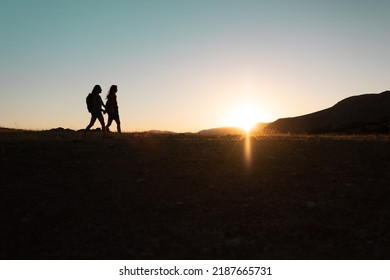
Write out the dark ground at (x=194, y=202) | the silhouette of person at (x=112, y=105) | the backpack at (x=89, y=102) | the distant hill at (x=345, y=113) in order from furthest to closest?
the distant hill at (x=345, y=113)
the silhouette of person at (x=112, y=105)
the backpack at (x=89, y=102)
the dark ground at (x=194, y=202)

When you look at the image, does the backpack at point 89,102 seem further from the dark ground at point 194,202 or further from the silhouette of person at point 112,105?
the dark ground at point 194,202

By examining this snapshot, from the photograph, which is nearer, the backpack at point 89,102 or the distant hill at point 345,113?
the backpack at point 89,102

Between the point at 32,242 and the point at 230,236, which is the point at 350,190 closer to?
the point at 230,236

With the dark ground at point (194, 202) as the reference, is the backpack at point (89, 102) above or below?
above

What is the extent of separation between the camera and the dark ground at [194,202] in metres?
→ 7.82

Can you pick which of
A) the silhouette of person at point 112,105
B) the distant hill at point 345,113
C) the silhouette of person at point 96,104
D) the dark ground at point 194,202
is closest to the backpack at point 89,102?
the silhouette of person at point 96,104

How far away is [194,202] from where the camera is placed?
9938 millimetres

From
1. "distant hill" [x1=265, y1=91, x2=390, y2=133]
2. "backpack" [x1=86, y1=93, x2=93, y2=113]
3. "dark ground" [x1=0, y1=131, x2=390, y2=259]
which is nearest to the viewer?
"dark ground" [x1=0, y1=131, x2=390, y2=259]

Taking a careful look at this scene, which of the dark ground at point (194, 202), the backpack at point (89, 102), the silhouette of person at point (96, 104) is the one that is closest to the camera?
the dark ground at point (194, 202)

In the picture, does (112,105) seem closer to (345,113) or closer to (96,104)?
(96,104)

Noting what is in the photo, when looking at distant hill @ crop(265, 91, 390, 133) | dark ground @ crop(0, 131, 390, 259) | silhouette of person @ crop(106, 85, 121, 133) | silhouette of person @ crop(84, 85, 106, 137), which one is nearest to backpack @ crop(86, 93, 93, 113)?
silhouette of person @ crop(84, 85, 106, 137)

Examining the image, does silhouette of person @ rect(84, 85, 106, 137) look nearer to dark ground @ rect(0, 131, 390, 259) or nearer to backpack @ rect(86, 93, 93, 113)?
backpack @ rect(86, 93, 93, 113)

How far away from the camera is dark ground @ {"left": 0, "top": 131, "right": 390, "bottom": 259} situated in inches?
308

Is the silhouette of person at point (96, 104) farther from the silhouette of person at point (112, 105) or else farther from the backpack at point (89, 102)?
the silhouette of person at point (112, 105)
